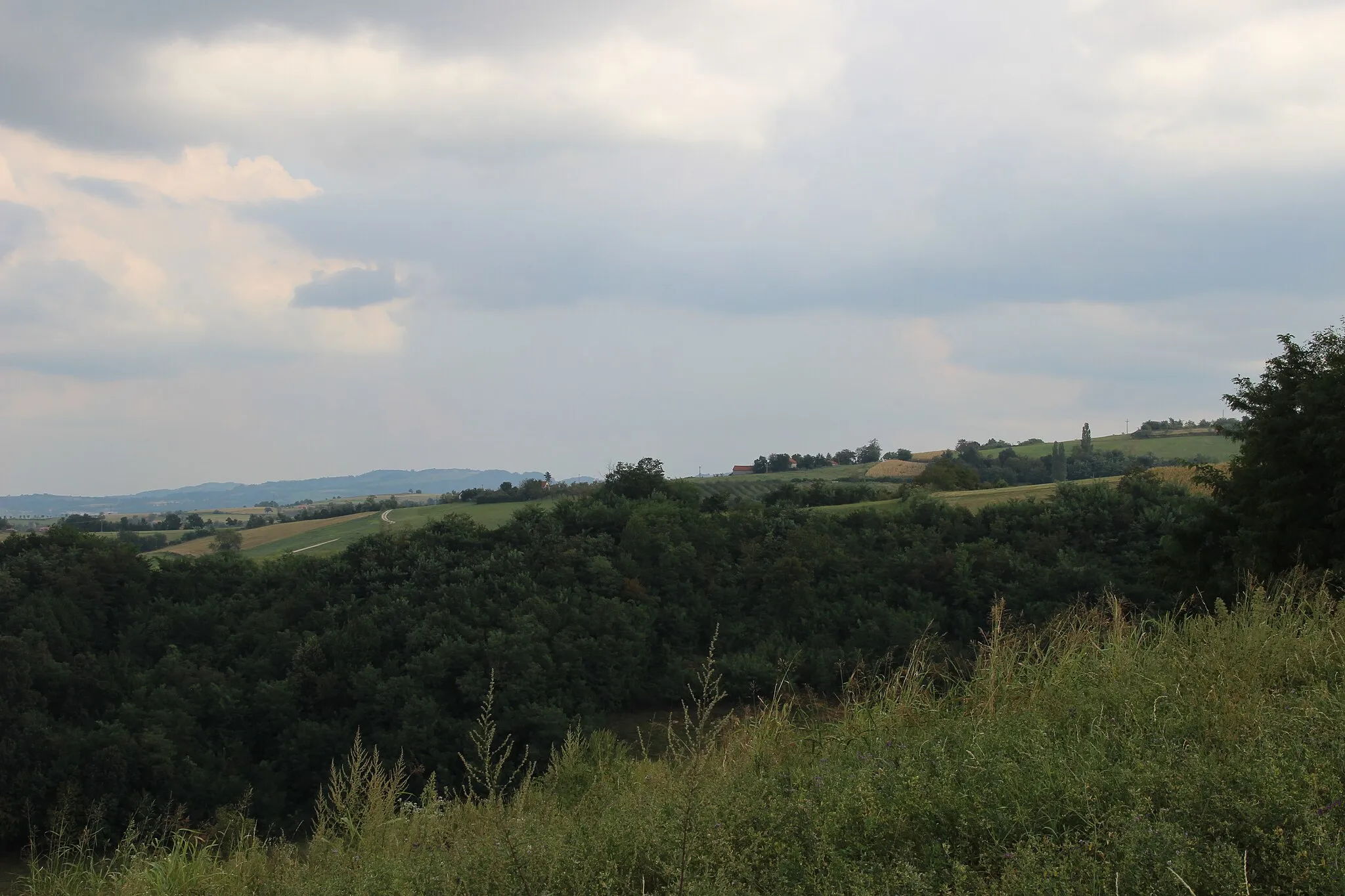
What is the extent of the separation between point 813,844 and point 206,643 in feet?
89.4

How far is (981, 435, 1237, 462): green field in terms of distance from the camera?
61781 millimetres

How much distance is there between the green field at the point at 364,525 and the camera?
4434cm

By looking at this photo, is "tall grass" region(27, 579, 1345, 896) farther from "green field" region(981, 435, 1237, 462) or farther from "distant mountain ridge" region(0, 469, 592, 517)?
"distant mountain ridge" region(0, 469, 592, 517)

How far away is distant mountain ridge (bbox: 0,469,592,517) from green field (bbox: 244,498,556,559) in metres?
59.9

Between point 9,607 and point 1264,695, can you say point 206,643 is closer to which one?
point 9,607

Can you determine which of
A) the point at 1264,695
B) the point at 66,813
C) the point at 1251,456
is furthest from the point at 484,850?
A: the point at 66,813

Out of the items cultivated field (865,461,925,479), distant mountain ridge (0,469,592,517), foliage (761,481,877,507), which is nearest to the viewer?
foliage (761,481,877,507)

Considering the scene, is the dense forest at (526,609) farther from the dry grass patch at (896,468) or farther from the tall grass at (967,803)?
the dry grass patch at (896,468)

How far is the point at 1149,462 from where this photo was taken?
201 ft

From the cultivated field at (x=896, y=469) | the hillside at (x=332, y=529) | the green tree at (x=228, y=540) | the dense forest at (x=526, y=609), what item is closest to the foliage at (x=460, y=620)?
the dense forest at (x=526, y=609)

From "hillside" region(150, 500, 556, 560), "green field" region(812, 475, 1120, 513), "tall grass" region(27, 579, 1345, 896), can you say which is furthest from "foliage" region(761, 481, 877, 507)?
"tall grass" region(27, 579, 1345, 896)

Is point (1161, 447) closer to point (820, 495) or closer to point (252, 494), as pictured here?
point (820, 495)

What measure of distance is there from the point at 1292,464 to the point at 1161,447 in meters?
58.7

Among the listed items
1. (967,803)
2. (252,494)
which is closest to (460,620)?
(967,803)
